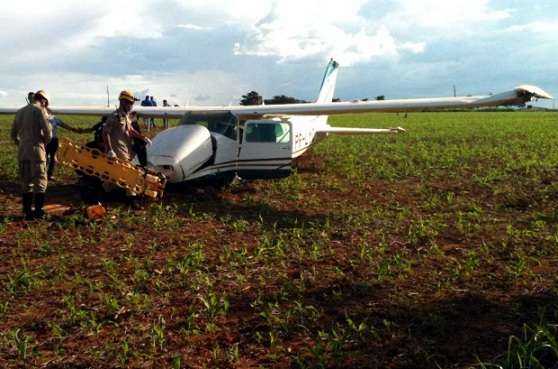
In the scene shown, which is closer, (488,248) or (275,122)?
(488,248)

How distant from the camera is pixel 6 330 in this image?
471cm

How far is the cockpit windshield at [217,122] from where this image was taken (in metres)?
11.5

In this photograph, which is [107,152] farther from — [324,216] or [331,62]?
[331,62]

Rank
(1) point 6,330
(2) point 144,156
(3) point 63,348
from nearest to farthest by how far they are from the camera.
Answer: (3) point 63,348 < (1) point 6,330 < (2) point 144,156

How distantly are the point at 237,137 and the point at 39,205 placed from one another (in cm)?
449

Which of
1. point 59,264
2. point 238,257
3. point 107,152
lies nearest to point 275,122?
point 107,152

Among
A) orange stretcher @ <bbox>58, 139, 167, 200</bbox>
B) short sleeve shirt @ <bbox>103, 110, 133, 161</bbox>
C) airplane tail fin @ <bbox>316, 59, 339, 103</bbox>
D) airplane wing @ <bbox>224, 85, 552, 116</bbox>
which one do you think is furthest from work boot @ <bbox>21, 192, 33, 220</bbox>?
airplane tail fin @ <bbox>316, 59, 339, 103</bbox>

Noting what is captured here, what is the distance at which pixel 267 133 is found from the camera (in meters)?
12.0

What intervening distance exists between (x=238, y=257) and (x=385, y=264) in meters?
1.82

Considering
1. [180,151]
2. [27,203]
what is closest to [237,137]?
[180,151]

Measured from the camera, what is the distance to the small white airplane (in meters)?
10.1

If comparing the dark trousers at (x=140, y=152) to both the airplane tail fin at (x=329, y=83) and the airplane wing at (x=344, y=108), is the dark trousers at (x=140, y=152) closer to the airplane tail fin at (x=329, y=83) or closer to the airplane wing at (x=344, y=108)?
the airplane wing at (x=344, y=108)

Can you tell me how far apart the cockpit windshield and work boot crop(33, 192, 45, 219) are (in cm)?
375

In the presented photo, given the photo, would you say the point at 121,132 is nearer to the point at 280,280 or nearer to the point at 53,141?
the point at 53,141
